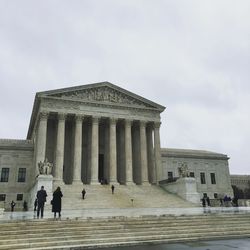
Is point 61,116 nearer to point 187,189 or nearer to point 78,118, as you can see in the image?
point 78,118

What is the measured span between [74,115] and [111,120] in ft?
17.3

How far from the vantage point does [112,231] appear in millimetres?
15133

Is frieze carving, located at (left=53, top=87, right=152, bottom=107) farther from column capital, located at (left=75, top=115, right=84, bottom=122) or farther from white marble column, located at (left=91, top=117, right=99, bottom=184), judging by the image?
white marble column, located at (left=91, top=117, right=99, bottom=184)

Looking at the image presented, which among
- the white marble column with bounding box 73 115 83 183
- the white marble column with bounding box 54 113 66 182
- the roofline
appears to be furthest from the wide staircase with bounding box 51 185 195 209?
the roofline

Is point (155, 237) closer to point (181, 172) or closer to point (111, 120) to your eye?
point (181, 172)

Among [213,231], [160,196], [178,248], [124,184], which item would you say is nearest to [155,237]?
[178,248]

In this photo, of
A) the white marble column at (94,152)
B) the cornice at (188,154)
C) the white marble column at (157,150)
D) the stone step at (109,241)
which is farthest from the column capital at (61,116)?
the stone step at (109,241)

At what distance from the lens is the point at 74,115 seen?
134 ft

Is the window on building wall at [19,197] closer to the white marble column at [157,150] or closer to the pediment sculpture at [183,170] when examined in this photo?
the white marble column at [157,150]

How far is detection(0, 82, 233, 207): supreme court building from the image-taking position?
39.8 meters

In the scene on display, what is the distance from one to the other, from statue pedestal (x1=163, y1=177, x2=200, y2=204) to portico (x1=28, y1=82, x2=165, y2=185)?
22.8 ft

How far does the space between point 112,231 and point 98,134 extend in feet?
96.6

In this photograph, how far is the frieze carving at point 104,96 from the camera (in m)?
41.9

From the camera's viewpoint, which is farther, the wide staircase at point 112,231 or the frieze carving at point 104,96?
the frieze carving at point 104,96
